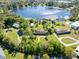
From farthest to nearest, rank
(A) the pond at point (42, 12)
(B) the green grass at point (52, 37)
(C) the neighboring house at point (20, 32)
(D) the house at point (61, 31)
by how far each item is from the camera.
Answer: (A) the pond at point (42, 12)
(D) the house at point (61, 31)
(C) the neighboring house at point (20, 32)
(B) the green grass at point (52, 37)

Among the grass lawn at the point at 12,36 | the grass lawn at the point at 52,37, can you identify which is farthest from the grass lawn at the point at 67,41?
the grass lawn at the point at 12,36

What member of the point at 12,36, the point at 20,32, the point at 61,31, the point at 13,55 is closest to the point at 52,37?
the point at 61,31

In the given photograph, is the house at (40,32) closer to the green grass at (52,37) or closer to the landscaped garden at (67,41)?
the green grass at (52,37)

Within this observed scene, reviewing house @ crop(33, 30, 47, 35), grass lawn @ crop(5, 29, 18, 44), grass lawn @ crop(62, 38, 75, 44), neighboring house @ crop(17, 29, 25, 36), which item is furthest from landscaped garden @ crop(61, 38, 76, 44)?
grass lawn @ crop(5, 29, 18, 44)

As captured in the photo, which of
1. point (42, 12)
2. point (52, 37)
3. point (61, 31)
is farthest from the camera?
point (42, 12)

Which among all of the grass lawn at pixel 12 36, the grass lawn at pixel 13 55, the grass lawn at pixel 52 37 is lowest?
the grass lawn at pixel 52 37

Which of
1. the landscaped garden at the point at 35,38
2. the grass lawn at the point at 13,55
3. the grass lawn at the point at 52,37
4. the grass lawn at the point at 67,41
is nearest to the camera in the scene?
the grass lawn at the point at 13,55

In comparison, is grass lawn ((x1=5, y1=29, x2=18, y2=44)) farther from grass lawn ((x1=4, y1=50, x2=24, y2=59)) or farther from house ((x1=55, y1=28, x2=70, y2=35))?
house ((x1=55, y1=28, x2=70, y2=35))

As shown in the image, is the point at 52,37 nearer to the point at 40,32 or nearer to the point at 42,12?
the point at 40,32

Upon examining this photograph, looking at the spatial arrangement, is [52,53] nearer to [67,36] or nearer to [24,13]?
[67,36]
